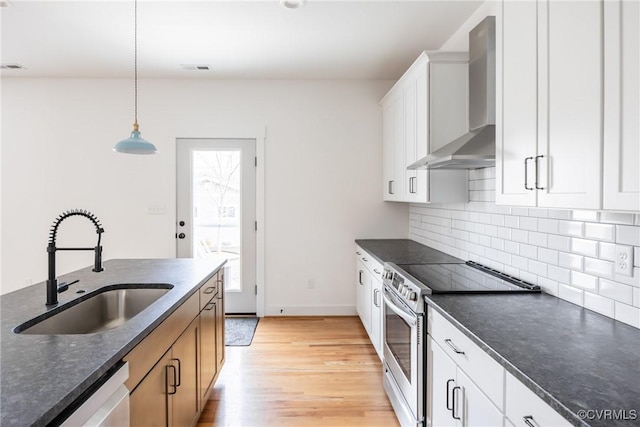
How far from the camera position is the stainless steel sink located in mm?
1548

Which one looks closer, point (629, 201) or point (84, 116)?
point (629, 201)

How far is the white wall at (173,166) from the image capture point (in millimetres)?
4145

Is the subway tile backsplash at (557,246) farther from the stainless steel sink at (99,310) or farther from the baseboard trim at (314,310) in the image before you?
the stainless steel sink at (99,310)

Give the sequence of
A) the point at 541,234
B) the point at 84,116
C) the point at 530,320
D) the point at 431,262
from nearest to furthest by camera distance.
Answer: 1. the point at 530,320
2. the point at 541,234
3. the point at 431,262
4. the point at 84,116

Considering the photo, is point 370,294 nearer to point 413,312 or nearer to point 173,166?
point 413,312

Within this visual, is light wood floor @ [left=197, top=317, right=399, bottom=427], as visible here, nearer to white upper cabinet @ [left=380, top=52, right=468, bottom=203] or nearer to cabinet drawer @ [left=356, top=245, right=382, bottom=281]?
cabinet drawer @ [left=356, top=245, right=382, bottom=281]

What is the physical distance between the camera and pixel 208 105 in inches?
164

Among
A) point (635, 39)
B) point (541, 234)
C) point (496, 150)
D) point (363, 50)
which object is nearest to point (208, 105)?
point (363, 50)

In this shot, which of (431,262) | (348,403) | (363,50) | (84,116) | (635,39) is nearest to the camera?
(635,39)

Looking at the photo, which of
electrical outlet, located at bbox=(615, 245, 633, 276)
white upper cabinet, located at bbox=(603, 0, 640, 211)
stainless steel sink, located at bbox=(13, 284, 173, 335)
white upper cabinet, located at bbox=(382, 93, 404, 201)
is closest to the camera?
white upper cabinet, located at bbox=(603, 0, 640, 211)

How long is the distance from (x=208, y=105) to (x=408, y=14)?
2513 millimetres

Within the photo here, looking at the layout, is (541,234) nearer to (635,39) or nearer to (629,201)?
(629,201)

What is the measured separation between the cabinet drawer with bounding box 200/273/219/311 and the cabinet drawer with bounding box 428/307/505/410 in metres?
1.39

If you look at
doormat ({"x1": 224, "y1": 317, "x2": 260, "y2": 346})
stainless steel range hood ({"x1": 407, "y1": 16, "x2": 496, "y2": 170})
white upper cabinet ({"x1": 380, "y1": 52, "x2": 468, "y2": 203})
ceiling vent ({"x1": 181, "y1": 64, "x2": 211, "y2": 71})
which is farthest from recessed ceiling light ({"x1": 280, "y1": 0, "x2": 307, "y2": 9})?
doormat ({"x1": 224, "y1": 317, "x2": 260, "y2": 346})
